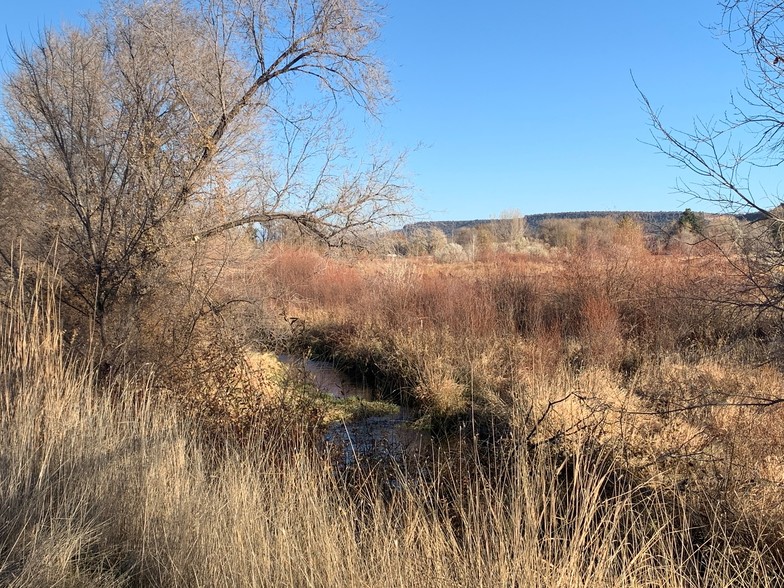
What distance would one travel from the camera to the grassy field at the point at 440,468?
2.49 metres

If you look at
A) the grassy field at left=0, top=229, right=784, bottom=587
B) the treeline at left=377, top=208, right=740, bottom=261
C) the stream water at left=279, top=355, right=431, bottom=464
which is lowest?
the stream water at left=279, top=355, right=431, bottom=464

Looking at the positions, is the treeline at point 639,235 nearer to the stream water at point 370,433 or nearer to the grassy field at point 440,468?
the grassy field at point 440,468

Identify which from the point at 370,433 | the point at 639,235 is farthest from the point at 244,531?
the point at 639,235

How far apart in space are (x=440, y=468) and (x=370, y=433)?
227 cm

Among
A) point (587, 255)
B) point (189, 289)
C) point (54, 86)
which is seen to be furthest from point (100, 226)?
point (587, 255)

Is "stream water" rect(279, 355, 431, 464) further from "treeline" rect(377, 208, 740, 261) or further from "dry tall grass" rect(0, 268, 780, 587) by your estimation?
"treeline" rect(377, 208, 740, 261)

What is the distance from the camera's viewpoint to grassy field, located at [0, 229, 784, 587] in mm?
2490

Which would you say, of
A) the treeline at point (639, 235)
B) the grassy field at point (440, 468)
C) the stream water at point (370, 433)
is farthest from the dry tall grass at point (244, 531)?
the treeline at point (639, 235)

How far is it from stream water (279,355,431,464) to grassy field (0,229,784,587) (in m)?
0.32

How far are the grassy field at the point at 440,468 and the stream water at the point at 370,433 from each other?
32 centimetres

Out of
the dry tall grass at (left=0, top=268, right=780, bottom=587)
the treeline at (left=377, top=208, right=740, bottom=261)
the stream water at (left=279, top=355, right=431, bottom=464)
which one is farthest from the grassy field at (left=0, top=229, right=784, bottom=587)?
the treeline at (left=377, top=208, right=740, bottom=261)

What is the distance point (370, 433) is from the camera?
6.60m

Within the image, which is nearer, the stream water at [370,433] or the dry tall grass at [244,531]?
the dry tall grass at [244,531]

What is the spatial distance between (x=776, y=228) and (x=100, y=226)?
6801mm
